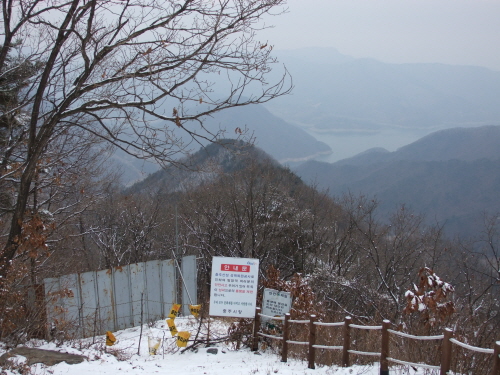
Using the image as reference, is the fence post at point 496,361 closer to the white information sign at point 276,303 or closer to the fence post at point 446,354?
the fence post at point 446,354

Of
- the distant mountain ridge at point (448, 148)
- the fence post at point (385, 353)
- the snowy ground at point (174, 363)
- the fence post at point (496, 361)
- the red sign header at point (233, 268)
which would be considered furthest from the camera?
the distant mountain ridge at point (448, 148)

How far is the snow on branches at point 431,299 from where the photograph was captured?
7762mm

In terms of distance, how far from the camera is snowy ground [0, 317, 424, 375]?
8086 mm

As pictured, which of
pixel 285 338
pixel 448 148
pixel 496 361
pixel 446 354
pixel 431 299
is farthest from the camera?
pixel 448 148

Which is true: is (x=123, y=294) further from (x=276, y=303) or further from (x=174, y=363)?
(x=276, y=303)

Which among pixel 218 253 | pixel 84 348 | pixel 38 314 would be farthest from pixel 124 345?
pixel 218 253

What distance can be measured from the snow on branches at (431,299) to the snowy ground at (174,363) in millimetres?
1227

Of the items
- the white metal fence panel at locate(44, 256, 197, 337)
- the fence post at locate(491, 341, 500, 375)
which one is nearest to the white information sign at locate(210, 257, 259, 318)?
the white metal fence panel at locate(44, 256, 197, 337)

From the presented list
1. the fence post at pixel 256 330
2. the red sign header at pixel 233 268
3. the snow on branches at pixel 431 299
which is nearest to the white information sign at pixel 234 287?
the red sign header at pixel 233 268

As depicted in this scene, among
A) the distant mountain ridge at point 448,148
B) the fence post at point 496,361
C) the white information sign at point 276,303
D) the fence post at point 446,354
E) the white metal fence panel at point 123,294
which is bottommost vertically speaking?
the white metal fence panel at point 123,294

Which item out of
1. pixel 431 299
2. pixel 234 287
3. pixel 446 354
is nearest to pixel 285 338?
pixel 234 287

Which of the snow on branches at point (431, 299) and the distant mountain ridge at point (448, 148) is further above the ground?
the distant mountain ridge at point (448, 148)

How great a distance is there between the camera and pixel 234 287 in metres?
10.6

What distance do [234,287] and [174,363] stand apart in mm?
2092
